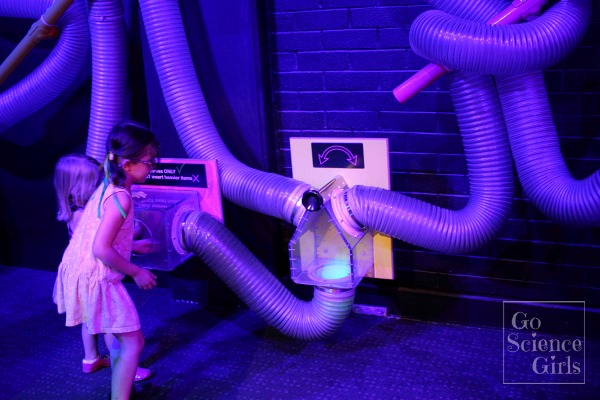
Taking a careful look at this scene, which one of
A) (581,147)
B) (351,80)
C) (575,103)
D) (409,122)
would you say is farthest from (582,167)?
(351,80)

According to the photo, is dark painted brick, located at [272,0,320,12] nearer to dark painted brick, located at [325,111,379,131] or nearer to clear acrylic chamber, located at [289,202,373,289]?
dark painted brick, located at [325,111,379,131]

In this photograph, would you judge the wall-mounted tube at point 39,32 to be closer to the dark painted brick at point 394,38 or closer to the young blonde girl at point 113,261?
the young blonde girl at point 113,261

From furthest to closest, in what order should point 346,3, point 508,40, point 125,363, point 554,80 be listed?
point 346,3 → point 554,80 → point 125,363 → point 508,40

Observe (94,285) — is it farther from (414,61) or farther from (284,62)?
(414,61)

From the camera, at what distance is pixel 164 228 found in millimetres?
2873

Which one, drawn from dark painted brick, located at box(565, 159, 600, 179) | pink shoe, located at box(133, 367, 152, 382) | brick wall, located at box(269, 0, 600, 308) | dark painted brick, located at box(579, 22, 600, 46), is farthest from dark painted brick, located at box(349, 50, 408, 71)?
pink shoe, located at box(133, 367, 152, 382)

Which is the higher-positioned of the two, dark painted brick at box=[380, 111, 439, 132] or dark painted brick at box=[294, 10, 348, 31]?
dark painted brick at box=[294, 10, 348, 31]

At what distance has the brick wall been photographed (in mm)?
2889

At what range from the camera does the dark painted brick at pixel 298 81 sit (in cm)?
313

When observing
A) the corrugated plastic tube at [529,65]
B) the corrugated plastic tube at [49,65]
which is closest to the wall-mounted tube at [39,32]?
the corrugated plastic tube at [49,65]

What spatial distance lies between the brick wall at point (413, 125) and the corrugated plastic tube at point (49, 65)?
3.10 feet

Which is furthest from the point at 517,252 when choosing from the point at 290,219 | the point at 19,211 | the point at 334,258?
the point at 19,211

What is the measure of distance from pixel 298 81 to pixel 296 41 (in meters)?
0.19

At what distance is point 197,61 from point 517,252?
1783 millimetres
